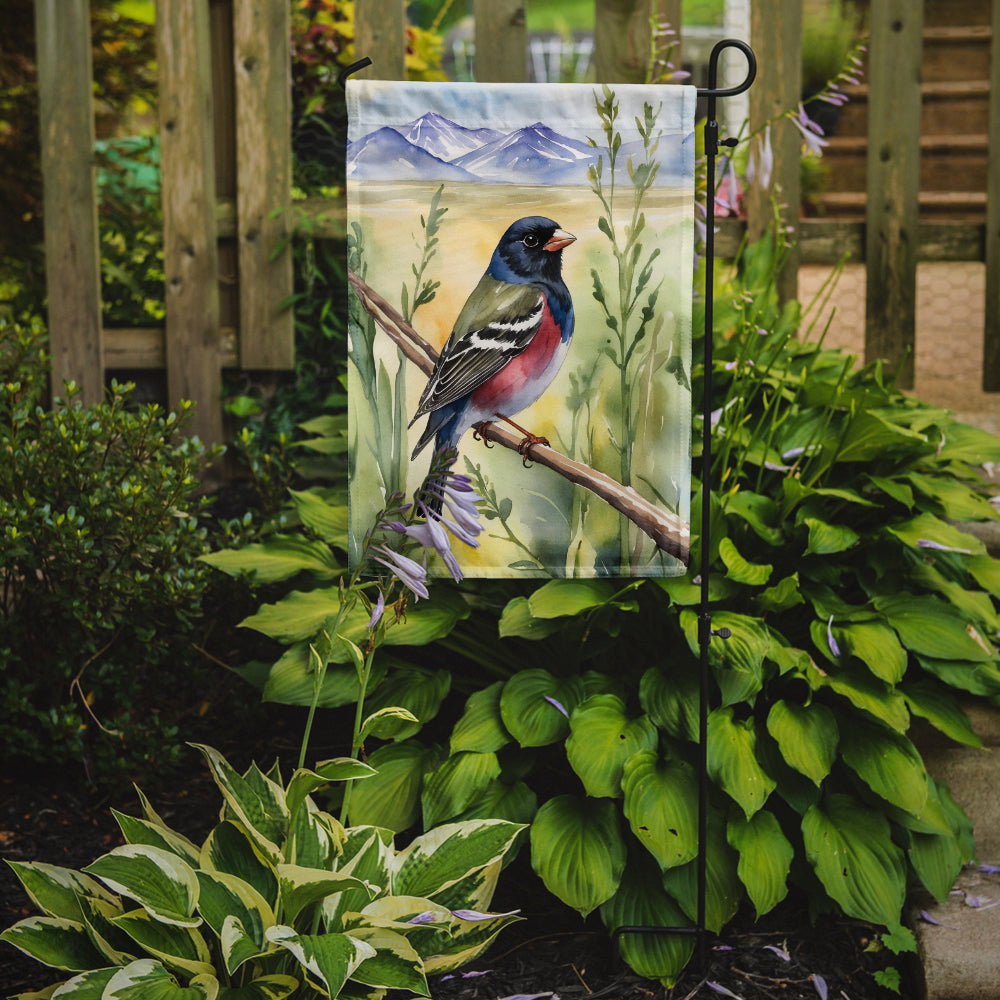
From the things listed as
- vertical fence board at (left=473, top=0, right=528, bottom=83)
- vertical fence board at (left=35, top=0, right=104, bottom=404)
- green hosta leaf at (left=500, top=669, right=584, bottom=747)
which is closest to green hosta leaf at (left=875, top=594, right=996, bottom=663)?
green hosta leaf at (left=500, top=669, right=584, bottom=747)

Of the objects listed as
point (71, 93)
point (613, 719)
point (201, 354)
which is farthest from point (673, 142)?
point (71, 93)

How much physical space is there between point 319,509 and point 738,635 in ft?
3.39

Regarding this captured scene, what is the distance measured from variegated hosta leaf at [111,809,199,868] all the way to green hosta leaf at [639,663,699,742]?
34.4 inches

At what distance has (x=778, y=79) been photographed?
313 cm

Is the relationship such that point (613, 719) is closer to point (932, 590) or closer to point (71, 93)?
point (932, 590)

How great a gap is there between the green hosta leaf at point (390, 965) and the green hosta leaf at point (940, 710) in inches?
44.1

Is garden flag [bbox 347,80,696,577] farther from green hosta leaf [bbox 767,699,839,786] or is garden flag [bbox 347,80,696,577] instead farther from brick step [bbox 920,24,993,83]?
brick step [bbox 920,24,993,83]

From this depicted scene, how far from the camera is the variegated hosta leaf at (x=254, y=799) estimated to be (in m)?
1.66

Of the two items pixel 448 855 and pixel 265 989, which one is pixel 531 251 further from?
pixel 265 989

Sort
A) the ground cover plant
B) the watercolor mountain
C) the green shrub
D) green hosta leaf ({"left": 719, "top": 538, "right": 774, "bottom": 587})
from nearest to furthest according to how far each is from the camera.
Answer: the watercolor mountain, the ground cover plant, green hosta leaf ({"left": 719, "top": 538, "right": 774, "bottom": 587}), the green shrub

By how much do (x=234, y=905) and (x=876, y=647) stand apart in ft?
4.13

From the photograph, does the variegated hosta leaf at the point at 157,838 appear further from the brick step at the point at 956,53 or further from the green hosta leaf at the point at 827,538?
the brick step at the point at 956,53

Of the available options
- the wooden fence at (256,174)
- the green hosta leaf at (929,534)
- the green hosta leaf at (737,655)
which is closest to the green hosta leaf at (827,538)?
the green hosta leaf at (929,534)

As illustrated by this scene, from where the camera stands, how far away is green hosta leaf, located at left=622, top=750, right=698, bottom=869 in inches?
72.0
